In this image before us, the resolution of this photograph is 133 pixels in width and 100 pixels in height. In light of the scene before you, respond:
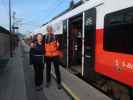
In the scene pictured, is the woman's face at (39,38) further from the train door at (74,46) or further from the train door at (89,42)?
the train door at (74,46)

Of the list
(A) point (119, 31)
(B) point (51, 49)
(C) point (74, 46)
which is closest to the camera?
(A) point (119, 31)

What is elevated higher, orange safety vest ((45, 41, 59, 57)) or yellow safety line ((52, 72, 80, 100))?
orange safety vest ((45, 41, 59, 57))

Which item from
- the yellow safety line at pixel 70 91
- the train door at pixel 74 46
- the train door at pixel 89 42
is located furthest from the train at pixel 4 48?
the train door at pixel 89 42

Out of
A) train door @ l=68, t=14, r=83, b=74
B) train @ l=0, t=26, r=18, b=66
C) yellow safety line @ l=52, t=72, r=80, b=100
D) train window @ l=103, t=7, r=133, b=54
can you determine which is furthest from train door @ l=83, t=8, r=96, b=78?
train @ l=0, t=26, r=18, b=66

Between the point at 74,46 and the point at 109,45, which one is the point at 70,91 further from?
the point at 74,46

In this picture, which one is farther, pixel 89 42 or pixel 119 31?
pixel 89 42

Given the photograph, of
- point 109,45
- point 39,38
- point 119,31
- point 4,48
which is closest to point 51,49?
point 39,38

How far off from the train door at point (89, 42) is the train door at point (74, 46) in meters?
3.01

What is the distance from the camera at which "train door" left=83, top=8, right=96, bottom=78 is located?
12.2 metres

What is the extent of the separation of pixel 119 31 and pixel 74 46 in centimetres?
795

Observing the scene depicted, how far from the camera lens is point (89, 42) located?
1291 cm

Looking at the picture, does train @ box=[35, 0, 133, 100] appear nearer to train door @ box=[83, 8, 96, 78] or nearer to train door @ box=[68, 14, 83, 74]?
train door @ box=[83, 8, 96, 78]

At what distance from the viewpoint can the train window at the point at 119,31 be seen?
8.91 meters

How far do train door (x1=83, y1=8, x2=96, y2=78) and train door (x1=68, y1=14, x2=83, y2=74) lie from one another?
3.01 metres
